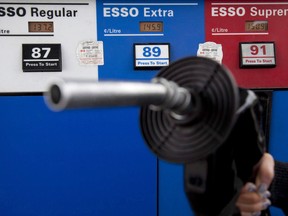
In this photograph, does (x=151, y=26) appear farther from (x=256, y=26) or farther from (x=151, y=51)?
(x=256, y=26)

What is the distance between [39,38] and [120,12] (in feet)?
1.10

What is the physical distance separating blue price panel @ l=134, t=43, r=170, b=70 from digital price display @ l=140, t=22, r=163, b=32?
0.06 metres

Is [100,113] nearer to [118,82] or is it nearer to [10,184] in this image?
[10,184]

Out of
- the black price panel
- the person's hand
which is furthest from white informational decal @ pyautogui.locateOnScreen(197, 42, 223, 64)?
the person's hand

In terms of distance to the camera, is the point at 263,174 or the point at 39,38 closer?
the point at 263,174

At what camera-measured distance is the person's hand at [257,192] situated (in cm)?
48

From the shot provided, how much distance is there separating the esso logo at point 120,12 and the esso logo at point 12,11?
1.04 ft

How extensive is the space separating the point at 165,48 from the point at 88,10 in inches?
13.4

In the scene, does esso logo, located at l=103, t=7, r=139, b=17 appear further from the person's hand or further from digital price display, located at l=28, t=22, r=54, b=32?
the person's hand

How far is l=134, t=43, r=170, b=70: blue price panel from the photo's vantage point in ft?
4.77

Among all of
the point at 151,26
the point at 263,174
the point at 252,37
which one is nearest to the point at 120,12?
the point at 151,26

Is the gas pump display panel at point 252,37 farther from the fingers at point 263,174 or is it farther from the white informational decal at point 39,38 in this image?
the fingers at point 263,174

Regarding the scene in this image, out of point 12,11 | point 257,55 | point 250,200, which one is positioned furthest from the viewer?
point 257,55

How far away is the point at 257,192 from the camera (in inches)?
19.2
